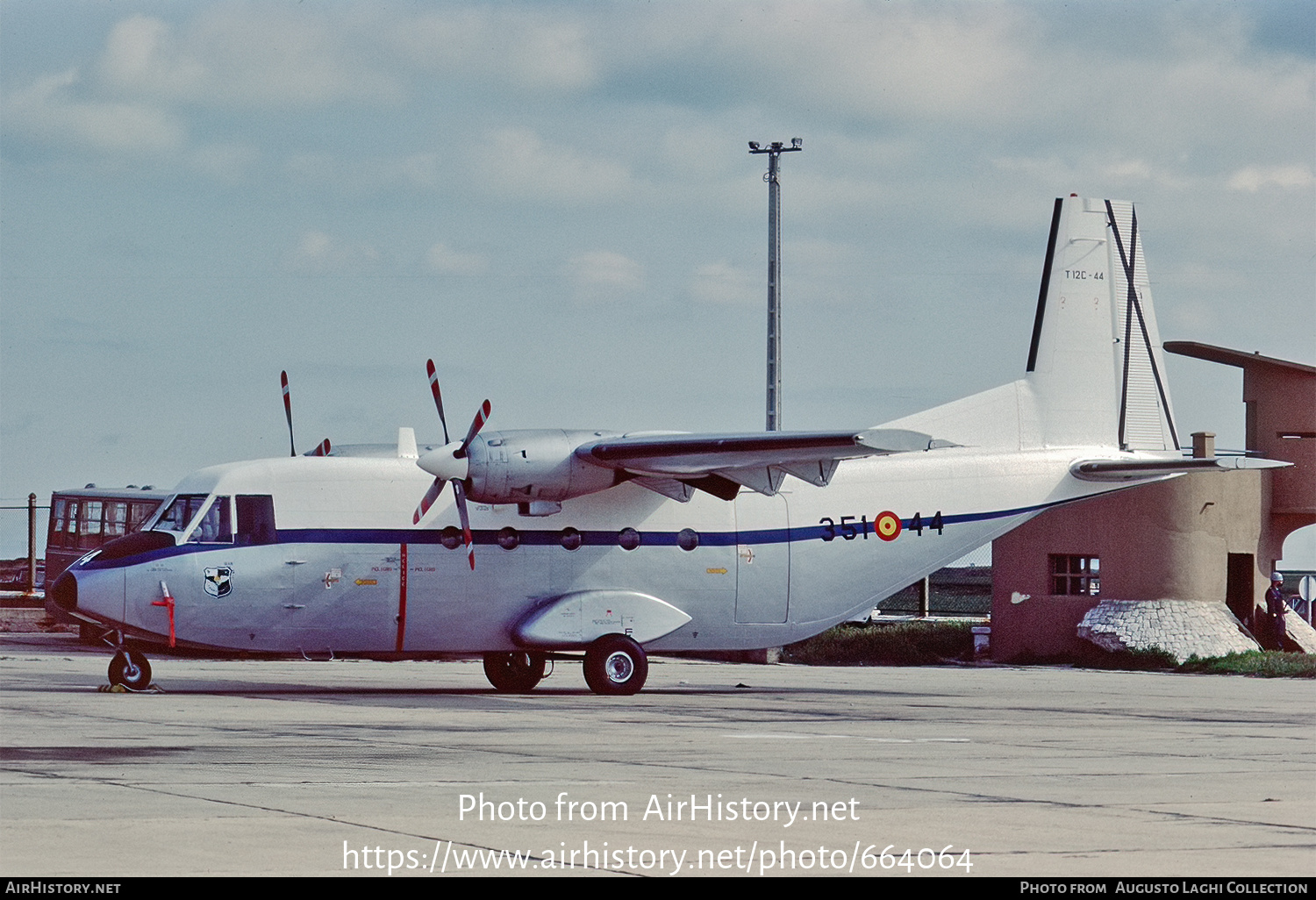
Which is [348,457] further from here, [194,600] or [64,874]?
[64,874]

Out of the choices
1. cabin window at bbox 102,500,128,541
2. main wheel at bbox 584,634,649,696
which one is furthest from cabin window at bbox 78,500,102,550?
main wheel at bbox 584,634,649,696

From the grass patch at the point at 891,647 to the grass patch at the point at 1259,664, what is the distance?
6950mm

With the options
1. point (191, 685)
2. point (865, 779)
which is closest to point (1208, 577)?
point (191, 685)

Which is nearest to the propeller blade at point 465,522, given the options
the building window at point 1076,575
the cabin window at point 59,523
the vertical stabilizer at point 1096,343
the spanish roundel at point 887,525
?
the spanish roundel at point 887,525

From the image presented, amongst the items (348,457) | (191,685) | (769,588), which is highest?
(348,457)

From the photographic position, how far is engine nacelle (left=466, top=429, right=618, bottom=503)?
888 inches

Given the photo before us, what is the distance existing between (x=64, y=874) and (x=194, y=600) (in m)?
14.9

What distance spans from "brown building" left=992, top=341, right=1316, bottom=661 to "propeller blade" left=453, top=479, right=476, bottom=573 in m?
19.3

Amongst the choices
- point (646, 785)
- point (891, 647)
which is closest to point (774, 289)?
point (891, 647)

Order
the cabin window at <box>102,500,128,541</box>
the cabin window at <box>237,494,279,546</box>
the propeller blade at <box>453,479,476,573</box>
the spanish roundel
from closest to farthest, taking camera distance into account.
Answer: the cabin window at <box>237,494,279,546</box> → the propeller blade at <box>453,479,476,573</box> → the spanish roundel → the cabin window at <box>102,500,128,541</box>

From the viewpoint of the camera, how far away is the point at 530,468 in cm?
2277

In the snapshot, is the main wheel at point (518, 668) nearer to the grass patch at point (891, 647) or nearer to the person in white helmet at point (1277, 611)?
the grass patch at point (891, 647)

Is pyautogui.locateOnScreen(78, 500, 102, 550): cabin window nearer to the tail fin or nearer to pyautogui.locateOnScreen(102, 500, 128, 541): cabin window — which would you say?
pyautogui.locateOnScreen(102, 500, 128, 541): cabin window
